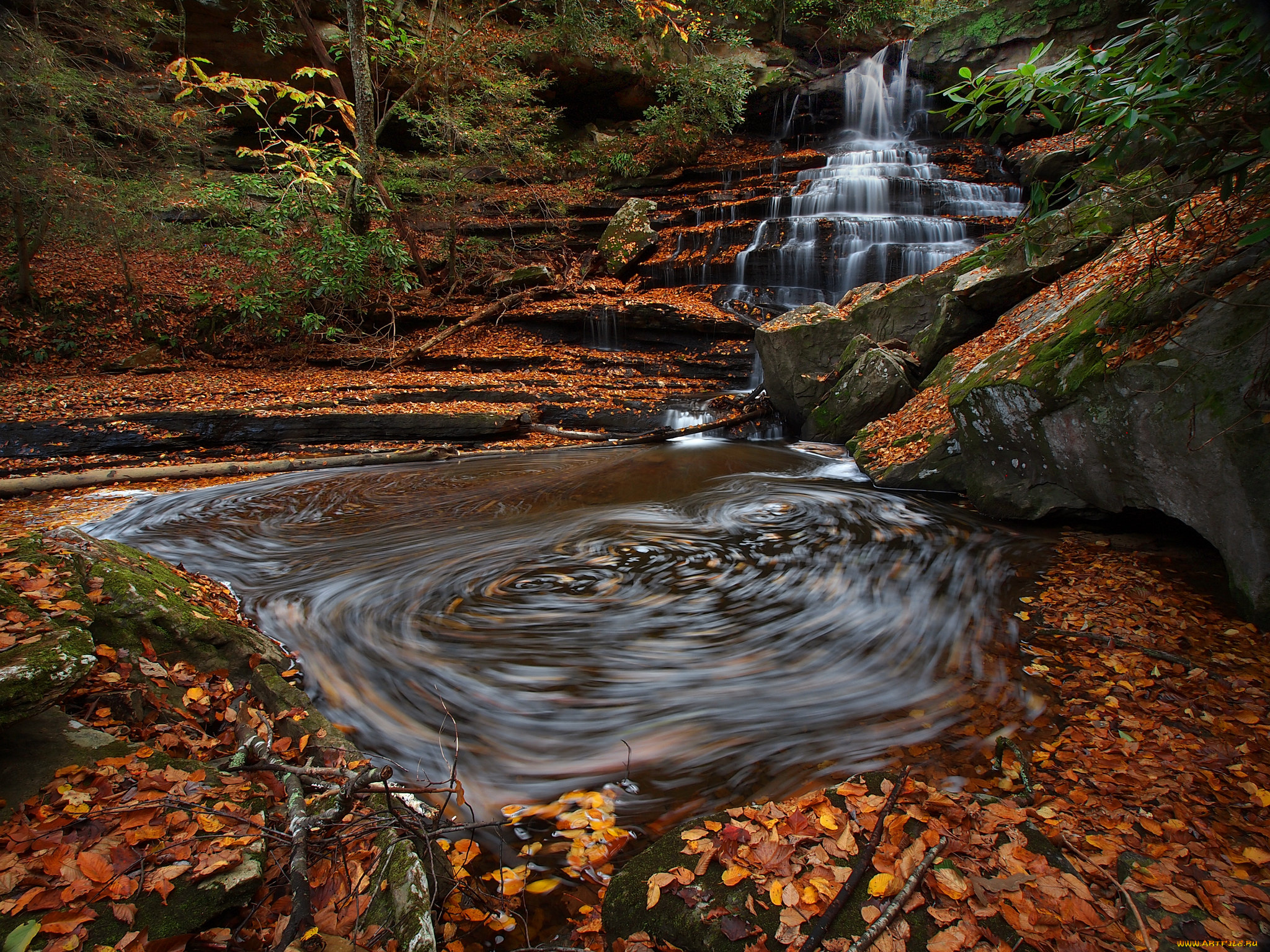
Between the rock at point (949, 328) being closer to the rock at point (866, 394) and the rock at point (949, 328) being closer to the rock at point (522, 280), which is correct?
the rock at point (866, 394)

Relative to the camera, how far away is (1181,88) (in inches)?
89.4

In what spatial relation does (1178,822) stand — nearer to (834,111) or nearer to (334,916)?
(334,916)

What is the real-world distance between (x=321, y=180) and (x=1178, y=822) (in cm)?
872

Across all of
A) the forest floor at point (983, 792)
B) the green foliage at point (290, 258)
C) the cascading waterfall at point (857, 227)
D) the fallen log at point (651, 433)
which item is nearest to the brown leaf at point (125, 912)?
the forest floor at point (983, 792)

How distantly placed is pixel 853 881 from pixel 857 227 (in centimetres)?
1533

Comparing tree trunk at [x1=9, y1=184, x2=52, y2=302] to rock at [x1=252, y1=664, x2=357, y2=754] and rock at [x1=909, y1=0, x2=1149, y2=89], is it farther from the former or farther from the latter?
rock at [x1=909, y1=0, x2=1149, y2=89]

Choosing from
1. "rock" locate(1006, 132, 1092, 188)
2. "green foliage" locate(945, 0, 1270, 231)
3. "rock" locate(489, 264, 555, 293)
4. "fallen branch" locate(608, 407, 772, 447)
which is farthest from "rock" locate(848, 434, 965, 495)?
"rock" locate(489, 264, 555, 293)

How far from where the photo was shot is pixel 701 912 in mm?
1831

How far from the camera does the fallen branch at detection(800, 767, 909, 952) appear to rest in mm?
1697

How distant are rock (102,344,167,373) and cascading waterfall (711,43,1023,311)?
40.7ft

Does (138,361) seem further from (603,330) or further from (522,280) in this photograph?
(603,330)

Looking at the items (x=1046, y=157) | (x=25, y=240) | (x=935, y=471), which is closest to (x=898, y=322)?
(x=935, y=471)

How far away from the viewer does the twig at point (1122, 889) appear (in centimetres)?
164

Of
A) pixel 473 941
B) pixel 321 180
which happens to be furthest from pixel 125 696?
pixel 321 180
